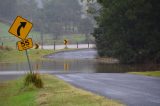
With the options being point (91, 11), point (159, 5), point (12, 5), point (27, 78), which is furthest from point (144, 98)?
point (12, 5)

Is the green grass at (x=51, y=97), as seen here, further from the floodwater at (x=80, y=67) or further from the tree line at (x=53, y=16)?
the tree line at (x=53, y=16)

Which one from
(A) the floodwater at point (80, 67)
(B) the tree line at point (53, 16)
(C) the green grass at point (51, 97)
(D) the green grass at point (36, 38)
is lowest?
(C) the green grass at point (51, 97)

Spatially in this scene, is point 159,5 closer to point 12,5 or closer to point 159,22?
point 159,22

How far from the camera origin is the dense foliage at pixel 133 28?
40.1 m

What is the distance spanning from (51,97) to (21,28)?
5676 millimetres

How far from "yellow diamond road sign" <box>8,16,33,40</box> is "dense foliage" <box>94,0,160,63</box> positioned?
18.6 meters

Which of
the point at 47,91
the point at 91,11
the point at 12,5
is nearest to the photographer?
the point at 47,91

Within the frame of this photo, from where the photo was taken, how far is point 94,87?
20.7 metres

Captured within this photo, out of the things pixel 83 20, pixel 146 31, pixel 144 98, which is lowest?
pixel 144 98

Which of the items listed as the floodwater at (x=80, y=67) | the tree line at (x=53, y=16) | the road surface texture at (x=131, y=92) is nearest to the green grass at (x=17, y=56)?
the floodwater at (x=80, y=67)

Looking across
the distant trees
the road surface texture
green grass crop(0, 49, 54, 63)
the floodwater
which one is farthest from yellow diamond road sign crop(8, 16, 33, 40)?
the distant trees

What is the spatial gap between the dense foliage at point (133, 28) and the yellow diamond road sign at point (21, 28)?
18596 mm

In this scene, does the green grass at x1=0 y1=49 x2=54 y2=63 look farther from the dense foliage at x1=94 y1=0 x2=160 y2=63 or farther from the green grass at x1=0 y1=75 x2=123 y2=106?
the green grass at x1=0 y1=75 x2=123 y2=106

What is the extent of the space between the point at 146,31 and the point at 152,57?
2250 millimetres
